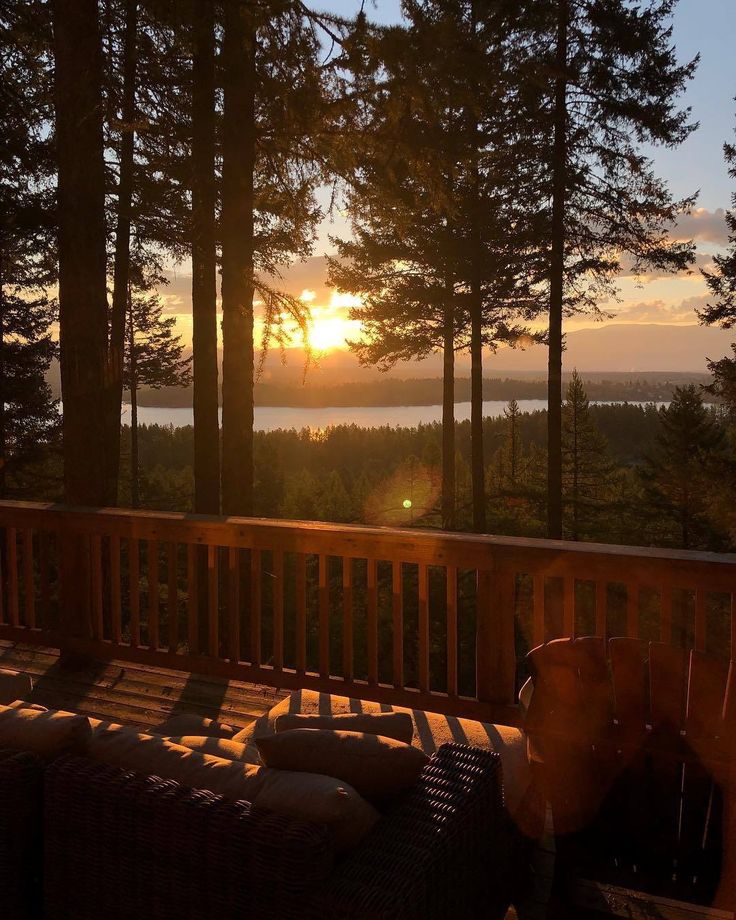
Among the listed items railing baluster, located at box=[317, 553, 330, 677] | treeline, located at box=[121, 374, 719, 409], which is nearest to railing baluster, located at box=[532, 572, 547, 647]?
railing baluster, located at box=[317, 553, 330, 677]

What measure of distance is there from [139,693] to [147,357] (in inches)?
789

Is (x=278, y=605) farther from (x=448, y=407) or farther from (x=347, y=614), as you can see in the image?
(x=448, y=407)

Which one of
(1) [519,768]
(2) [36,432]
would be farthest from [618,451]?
(1) [519,768]

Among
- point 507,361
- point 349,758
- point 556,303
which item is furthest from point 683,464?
Result: point 349,758

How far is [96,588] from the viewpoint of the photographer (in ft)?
16.7

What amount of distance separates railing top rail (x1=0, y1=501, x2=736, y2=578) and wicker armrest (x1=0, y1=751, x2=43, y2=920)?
224 centimetres

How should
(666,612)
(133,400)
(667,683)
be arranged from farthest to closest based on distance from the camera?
1. (133,400)
2. (666,612)
3. (667,683)

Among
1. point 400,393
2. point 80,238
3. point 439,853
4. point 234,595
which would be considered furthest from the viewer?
point 400,393

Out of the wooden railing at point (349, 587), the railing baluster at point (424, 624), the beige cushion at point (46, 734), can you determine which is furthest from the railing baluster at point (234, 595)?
the beige cushion at point (46, 734)

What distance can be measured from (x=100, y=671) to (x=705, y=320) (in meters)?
16.4

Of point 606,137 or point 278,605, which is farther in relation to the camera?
point 606,137

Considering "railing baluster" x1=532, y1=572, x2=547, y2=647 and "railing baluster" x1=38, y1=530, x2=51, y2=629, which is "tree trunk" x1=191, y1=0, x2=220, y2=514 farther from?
"railing baluster" x1=532, y1=572, x2=547, y2=647

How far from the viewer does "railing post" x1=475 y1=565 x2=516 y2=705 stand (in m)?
3.73

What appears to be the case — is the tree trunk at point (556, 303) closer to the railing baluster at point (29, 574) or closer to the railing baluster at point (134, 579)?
the railing baluster at point (134, 579)
